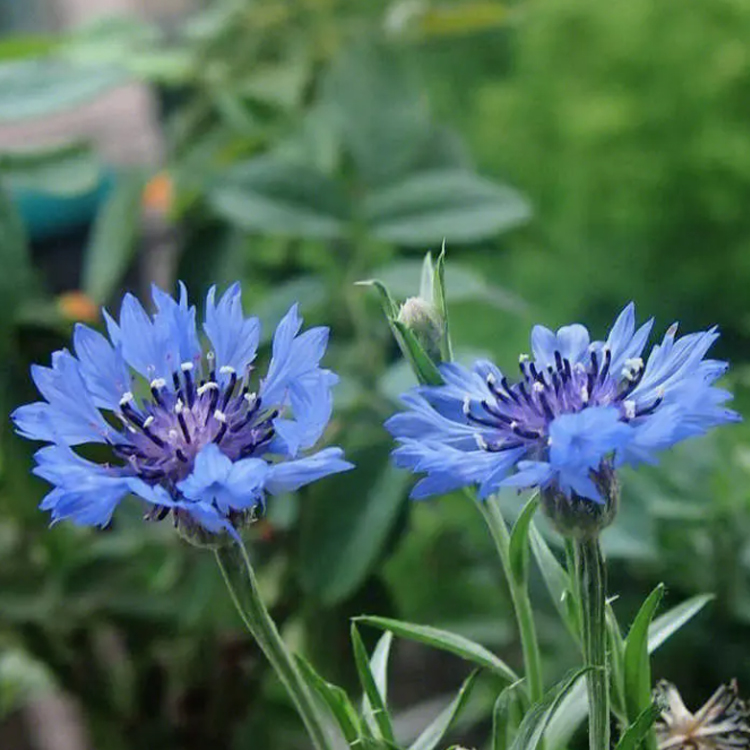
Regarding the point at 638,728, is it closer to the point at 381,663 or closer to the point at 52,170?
the point at 381,663

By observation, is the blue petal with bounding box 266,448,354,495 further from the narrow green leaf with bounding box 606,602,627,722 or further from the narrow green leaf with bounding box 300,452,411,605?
the narrow green leaf with bounding box 300,452,411,605

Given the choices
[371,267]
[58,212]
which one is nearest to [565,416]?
[371,267]

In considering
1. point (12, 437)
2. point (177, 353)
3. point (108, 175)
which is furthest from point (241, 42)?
point (177, 353)

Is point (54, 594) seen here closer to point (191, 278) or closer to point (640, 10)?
point (191, 278)

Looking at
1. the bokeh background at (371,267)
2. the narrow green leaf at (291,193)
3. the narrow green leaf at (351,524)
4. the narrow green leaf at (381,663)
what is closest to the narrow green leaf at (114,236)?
the bokeh background at (371,267)

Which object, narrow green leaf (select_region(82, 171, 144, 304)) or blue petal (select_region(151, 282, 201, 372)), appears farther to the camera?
narrow green leaf (select_region(82, 171, 144, 304))

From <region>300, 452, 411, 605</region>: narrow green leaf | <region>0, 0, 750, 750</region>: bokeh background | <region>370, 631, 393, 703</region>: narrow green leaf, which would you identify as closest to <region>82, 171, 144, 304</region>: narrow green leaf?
<region>0, 0, 750, 750</region>: bokeh background
